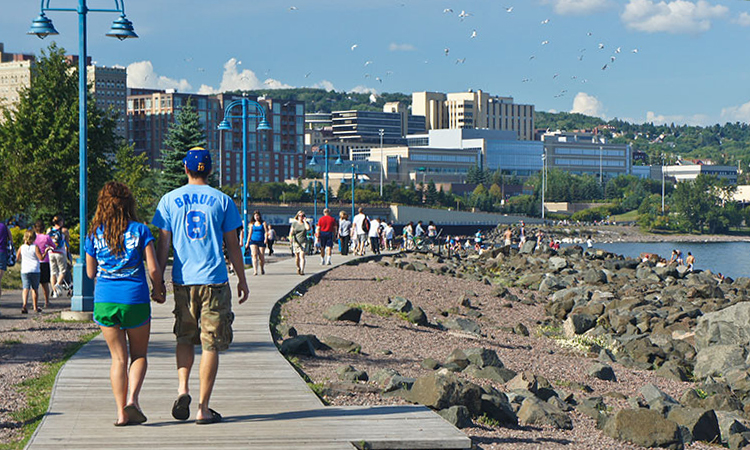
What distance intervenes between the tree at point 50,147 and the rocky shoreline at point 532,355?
46.5 feet

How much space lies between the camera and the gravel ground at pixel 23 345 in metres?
8.93

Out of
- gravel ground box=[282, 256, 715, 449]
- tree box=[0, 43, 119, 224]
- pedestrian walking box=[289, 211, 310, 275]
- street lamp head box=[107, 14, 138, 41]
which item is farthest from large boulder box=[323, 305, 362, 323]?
tree box=[0, 43, 119, 224]

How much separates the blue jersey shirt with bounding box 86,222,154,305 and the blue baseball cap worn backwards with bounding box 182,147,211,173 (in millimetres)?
646

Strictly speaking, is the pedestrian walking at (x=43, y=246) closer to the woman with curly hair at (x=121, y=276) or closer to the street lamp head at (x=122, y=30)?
the street lamp head at (x=122, y=30)

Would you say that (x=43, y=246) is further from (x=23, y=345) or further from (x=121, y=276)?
(x=121, y=276)

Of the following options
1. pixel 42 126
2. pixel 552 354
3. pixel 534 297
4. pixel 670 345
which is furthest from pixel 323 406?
pixel 42 126

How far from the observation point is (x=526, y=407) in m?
10.1

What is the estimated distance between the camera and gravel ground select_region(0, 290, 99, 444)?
8.93m

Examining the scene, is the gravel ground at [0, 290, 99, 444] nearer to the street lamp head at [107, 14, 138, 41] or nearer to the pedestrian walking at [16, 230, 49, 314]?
the pedestrian walking at [16, 230, 49, 314]

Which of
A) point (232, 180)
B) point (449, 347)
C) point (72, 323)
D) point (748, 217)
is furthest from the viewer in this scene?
point (232, 180)

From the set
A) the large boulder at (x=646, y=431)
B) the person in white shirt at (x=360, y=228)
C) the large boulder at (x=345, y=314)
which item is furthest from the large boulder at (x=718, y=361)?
the person in white shirt at (x=360, y=228)

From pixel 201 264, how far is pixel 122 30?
10.1 m

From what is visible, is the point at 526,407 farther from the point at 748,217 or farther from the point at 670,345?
the point at 748,217

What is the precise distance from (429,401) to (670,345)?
41.2 feet
